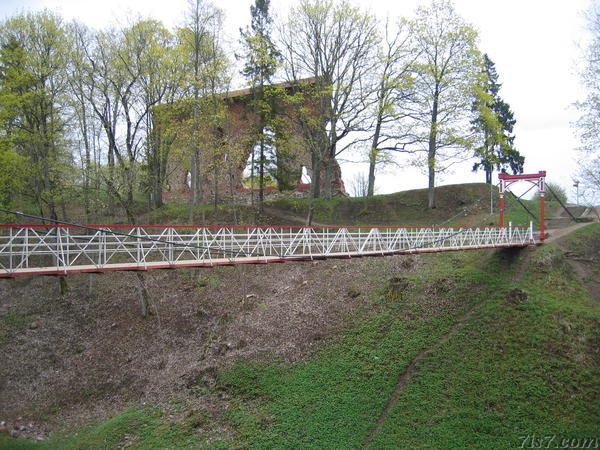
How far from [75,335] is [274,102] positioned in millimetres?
15848

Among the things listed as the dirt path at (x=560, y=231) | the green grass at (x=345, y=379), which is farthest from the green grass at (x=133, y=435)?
the dirt path at (x=560, y=231)

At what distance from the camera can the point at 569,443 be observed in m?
9.06

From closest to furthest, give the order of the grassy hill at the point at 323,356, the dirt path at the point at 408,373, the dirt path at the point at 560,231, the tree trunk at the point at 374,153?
the grassy hill at the point at 323,356 < the dirt path at the point at 408,373 < the dirt path at the point at 560,231 < the tree trunk at the point at 374,153

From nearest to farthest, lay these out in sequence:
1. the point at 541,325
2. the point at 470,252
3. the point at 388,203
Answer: the point at 541,325 → the point at 470,252 → the point at 388,203

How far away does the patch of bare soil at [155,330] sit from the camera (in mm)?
12023

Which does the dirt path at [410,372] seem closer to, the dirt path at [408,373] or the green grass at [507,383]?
the dirt path at [408,373]

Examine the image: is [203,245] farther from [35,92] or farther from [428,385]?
[35,92]

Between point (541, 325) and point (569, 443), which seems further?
point (541, 325)

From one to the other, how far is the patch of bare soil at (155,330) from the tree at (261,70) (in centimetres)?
768

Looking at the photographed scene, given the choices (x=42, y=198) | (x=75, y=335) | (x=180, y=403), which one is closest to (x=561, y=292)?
(x=180, y=403)

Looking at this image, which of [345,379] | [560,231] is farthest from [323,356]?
[560,231]

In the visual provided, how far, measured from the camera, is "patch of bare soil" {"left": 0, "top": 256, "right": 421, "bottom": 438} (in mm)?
12023

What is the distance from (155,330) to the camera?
1513 cm

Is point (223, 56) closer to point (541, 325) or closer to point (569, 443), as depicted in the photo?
point (541, 325)
